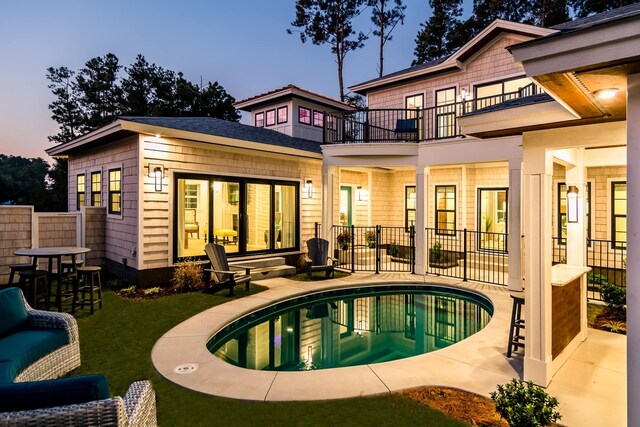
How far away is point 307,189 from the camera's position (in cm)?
1228

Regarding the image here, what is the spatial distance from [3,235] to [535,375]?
1092 cm

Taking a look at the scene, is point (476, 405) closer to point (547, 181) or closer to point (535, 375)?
point (535, 375)

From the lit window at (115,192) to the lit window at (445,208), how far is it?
33.9 feet

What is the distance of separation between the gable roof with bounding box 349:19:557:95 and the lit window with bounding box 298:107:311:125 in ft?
8.84

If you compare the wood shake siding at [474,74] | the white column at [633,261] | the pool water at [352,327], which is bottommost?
the pool water at [352,327]

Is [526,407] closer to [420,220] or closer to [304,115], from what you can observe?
[420,220]

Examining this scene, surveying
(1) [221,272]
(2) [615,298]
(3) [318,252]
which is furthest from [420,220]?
(1) [221,272]

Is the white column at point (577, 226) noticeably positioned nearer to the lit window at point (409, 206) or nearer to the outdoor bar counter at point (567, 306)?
the outdoor bar counter at point (567, 306)

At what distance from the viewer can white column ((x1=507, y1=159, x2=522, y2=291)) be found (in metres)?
8.93

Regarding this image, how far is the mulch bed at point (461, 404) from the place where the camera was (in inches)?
136

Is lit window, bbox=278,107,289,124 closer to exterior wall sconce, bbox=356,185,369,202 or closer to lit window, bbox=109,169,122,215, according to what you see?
exterior wall sconce, bbox=356,185,369,202

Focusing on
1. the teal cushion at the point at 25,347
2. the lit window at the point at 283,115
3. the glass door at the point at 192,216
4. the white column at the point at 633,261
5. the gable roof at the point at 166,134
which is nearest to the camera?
the white column at the point at 633,261

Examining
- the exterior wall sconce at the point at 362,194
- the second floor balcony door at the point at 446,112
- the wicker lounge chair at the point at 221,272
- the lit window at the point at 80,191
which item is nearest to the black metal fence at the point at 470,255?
the exterior wall sconce at the point at 362,194

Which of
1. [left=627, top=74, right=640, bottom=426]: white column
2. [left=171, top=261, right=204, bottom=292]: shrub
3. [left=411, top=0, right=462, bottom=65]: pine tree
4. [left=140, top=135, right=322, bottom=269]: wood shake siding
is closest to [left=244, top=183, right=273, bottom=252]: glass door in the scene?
[left=140, top=135, right=322, bottom=269]: wood shake siding
